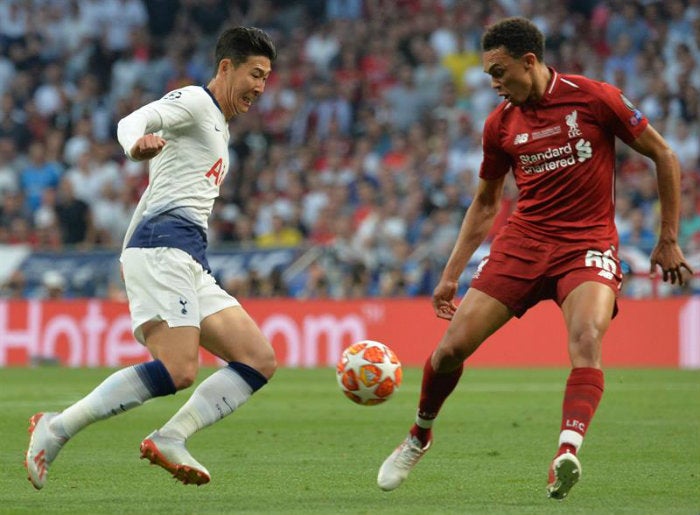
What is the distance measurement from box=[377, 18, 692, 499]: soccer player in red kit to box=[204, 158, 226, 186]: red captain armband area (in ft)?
4.57

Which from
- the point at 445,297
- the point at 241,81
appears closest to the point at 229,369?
the point at 445,297

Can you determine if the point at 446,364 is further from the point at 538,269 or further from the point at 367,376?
the point at 367,376

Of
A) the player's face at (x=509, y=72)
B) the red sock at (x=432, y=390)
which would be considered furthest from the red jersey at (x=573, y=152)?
the red sock at (x=432, y=390)

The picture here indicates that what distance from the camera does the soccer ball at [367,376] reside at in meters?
8.29

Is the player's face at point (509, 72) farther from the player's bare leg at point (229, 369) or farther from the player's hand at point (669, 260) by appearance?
the player's bare leg at point (229, 369)

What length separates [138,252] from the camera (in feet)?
22.7

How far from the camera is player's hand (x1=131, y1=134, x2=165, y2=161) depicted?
20.1ft

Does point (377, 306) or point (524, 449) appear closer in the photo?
point (524, 449)

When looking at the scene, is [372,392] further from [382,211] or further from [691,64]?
[691,64]

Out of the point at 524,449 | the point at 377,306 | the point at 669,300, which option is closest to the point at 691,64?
the point at 669,300

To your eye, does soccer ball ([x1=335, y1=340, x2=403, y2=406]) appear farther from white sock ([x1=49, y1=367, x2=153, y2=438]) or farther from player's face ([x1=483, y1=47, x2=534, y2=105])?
player's face ([x1=483, y1=47, x2=534, y2=105])

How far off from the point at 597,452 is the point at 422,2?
1673 cm

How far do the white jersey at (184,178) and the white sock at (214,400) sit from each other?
610 mm

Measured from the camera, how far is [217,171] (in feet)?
23.4
